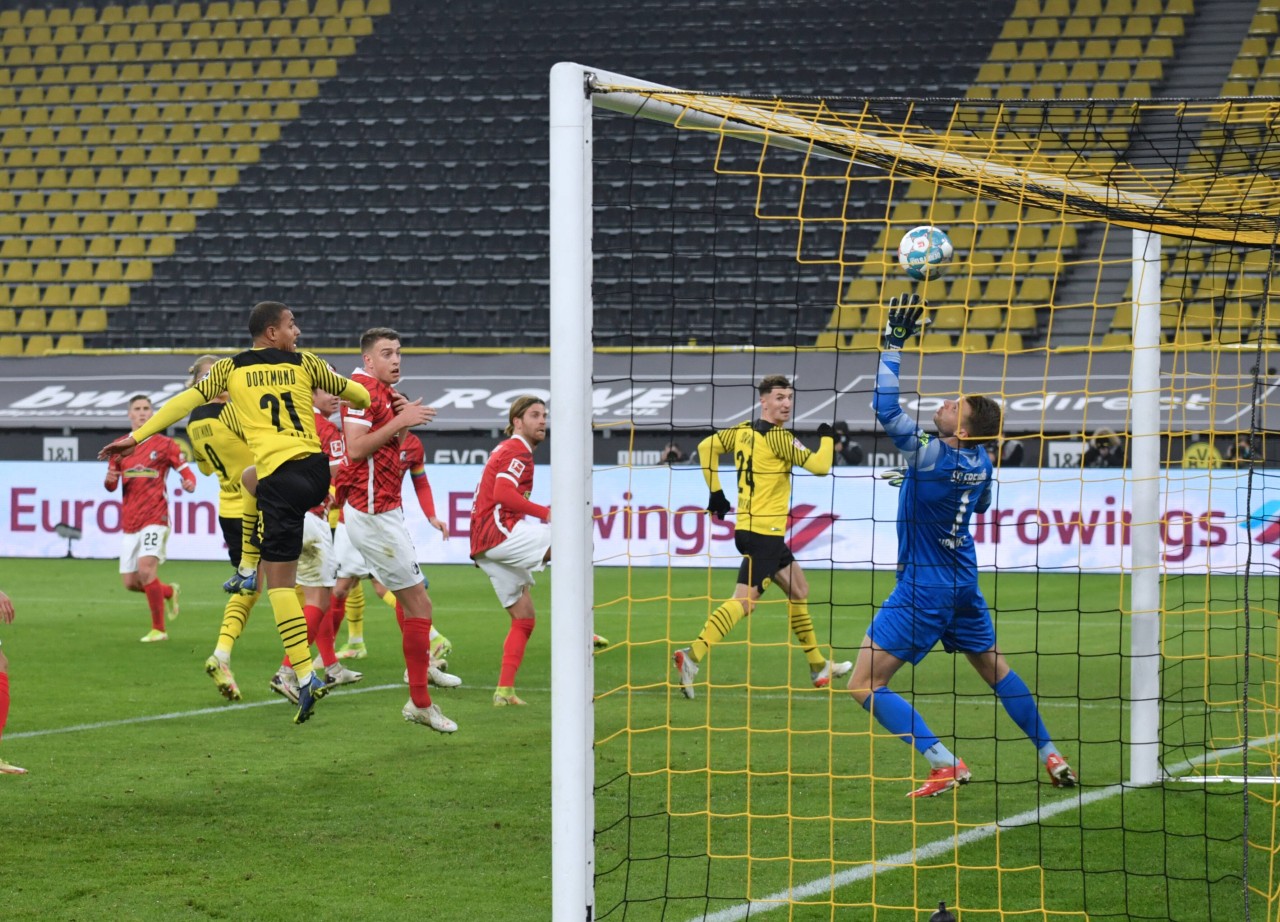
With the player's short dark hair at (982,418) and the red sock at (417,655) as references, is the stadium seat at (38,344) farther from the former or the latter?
the player's short dark hair at (982,418)

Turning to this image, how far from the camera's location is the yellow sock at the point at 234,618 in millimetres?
8766

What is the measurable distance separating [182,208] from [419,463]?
2138 cm

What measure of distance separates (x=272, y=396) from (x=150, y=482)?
5.98 metres

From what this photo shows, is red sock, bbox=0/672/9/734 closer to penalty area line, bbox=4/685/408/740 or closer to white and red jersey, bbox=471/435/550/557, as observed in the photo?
penalty area line, bbox=4/685/408/740

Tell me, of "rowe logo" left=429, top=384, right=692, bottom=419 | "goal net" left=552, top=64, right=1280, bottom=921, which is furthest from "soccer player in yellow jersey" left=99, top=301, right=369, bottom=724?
"rowe logo" left=429, top=384, right=692, bottom=419

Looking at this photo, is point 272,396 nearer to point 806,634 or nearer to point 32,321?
point 806,634

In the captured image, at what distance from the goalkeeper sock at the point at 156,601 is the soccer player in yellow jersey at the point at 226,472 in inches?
96.1

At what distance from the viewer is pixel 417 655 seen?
798 centimetres

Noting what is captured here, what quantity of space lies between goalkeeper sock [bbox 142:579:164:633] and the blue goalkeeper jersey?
7528 mm

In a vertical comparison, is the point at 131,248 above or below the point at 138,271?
above

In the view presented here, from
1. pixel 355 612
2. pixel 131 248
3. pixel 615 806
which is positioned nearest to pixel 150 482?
pixel 355 612

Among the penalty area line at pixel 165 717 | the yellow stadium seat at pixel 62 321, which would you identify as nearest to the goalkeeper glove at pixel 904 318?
the penalty area line at pixel 165 717

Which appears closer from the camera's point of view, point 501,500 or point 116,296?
point 501,500

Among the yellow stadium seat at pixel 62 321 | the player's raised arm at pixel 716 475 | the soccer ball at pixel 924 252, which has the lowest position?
the player's raised arm at pixel 716 475
